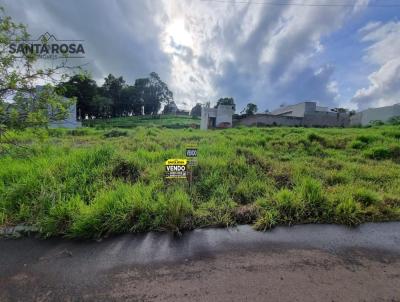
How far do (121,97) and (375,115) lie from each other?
5013cm

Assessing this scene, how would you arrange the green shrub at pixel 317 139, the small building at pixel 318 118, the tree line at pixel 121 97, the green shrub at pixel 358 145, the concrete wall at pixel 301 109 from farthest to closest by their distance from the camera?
the tree line at pixel 121 97, the concrete wall at pixel 301 109, the small building at pixel 318 118, the green shrub at pixel 317 139, the green shrub at pixel 358 145

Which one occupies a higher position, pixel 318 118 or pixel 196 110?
pixel 196 110

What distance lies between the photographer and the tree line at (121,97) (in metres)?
41.8

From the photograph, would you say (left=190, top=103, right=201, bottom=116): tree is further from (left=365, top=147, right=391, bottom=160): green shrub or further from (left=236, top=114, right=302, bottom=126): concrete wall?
(left=365, top=147, right=391, bottom=160): green shrub

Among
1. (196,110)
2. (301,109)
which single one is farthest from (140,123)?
(301,109)

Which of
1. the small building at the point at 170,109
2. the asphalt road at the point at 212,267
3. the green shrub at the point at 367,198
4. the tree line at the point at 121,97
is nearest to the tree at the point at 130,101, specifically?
the tree line at the point at 121,97

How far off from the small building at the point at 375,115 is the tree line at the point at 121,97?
4376 centimetres

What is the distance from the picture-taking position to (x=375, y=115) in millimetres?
27406

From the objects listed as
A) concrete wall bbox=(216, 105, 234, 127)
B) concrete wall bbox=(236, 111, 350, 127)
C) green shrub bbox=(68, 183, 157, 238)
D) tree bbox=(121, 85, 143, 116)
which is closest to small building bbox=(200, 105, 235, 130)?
concrete wall bbox=(216, 105, 234, 127)

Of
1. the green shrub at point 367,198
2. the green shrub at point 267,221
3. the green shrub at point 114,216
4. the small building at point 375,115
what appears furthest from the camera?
the small building at point 375,115

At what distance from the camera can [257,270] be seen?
1.81 m

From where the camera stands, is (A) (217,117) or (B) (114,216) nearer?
(B) (114,216)

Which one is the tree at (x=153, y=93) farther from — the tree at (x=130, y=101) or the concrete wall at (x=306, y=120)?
the concrete wall at (x=306, y=120)

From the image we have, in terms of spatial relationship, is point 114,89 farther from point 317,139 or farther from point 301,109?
point 317,139
